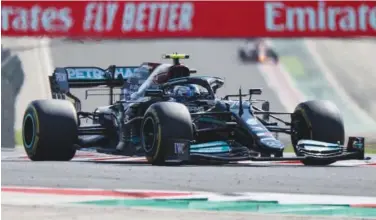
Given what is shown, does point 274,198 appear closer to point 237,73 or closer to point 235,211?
point 235,211

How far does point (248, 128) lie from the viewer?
12977 mm

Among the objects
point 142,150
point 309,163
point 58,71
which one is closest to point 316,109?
point 309,163

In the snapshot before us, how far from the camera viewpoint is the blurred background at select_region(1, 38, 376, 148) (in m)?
16.2

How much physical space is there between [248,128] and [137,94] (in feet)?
5.44

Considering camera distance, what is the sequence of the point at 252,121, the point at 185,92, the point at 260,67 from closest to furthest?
1. the point at 252,121
2. the point at 185,92
3. the point at 260,67

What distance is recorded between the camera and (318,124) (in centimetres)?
1370

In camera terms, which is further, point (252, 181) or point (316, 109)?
point (316, 109)

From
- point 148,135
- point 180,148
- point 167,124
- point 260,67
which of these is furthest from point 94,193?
point 260,67

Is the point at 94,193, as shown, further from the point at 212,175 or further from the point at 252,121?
the point at 252,121

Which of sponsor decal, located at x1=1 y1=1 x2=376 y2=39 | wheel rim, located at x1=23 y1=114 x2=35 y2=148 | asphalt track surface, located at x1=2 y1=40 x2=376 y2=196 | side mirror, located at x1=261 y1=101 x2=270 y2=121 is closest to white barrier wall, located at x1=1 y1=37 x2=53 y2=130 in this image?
asphalt track surface, located at x1=2 y1=40 x2=376 y2=196

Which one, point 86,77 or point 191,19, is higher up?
point 191,19

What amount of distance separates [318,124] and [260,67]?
3.57 metres

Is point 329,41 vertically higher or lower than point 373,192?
higher

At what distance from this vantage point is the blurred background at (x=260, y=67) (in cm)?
1620
